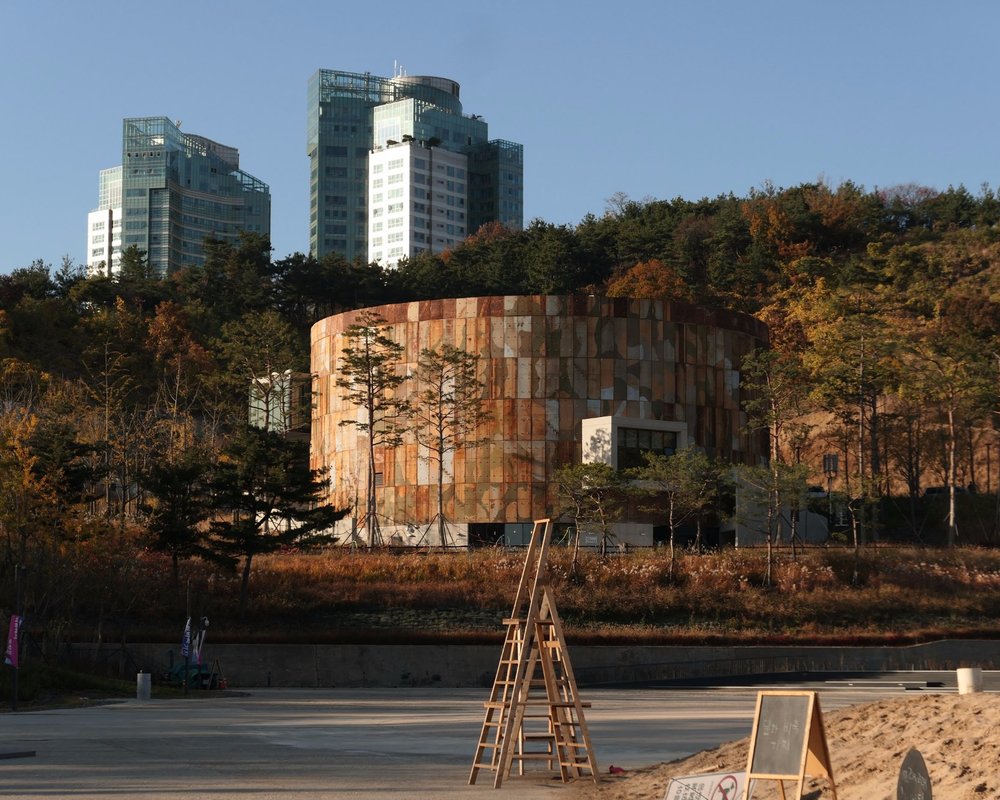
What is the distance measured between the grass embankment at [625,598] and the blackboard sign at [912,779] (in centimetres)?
3101

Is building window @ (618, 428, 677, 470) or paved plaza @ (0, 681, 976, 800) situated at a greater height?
building window @ (618, 428, 677, 470)

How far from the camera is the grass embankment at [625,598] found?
41.1m

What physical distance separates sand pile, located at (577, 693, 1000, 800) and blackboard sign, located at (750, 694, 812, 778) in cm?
106

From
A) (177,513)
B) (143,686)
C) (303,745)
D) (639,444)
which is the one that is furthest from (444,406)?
(303,745)

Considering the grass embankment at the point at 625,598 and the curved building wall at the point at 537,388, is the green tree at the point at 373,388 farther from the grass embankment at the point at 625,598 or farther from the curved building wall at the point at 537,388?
the grass embankment at the point at 625,598

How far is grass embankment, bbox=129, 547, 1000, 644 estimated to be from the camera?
135 feet

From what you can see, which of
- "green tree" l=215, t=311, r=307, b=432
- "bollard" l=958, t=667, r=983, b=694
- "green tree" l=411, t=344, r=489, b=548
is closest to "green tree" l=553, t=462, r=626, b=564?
"green tree" l=411, t=344, r=489, b=548

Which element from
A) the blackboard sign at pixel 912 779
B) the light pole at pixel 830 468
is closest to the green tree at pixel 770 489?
the light pole at pixel 830 468

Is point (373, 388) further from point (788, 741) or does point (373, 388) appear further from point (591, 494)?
point (788, 741)

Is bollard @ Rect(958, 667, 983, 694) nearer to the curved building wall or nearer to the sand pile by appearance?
the sand pile

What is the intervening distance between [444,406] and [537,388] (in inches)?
165

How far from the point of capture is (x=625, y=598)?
4453cm

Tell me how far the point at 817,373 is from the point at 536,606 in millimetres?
59928

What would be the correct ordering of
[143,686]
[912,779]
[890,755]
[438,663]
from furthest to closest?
[438,663], [143,686], [890,755], [912,779]
